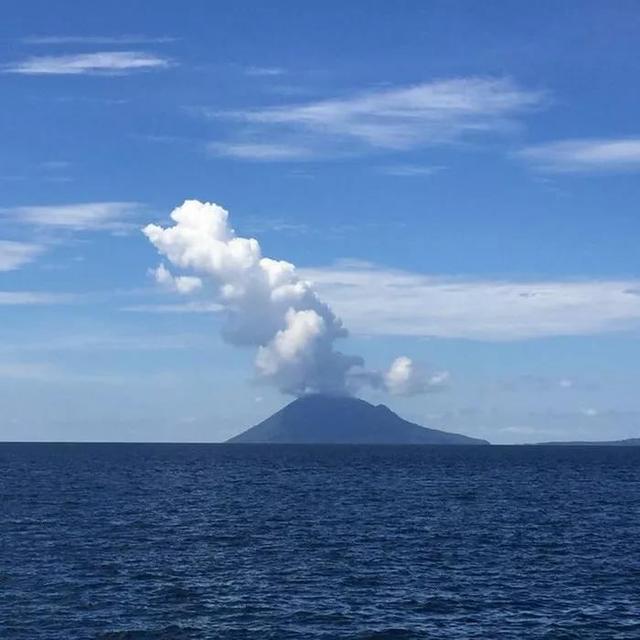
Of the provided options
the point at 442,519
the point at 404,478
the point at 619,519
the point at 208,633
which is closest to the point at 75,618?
the point at 208,633

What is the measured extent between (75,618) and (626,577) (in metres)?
40.5

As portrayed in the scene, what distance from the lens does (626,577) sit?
6856cm

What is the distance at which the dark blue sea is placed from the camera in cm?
5297

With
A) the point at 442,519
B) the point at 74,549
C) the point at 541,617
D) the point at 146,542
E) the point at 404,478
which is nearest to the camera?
the point at 541,617

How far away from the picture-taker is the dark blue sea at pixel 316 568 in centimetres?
5297

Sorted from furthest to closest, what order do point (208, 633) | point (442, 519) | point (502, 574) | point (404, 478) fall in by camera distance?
point (404, 478) < point (442, 519) < point (502, 574) < point (208, 633)

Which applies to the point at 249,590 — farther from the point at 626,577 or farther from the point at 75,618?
the point at 626,577

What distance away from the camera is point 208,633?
167ft

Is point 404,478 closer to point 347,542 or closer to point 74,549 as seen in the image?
point 347,542

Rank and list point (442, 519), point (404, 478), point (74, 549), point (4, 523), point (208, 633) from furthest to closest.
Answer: point (404, 478), point (442, 519), point (4, 523), point (74, 549), point (208, 633)

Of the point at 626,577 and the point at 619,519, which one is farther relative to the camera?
the point at 619,519

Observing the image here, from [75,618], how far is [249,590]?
42.9 feet

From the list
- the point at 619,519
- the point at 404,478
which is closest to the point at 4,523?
the point at 619,519

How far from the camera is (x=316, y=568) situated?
70438 millimetres
